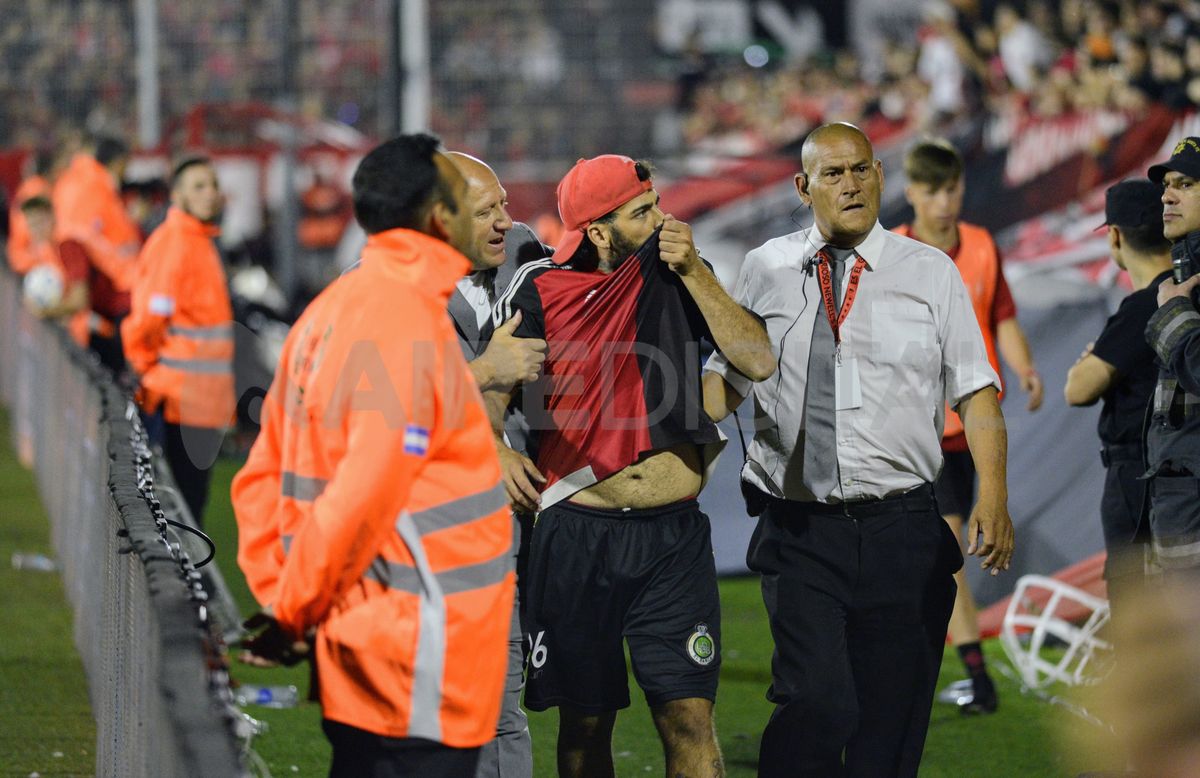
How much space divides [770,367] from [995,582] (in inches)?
168

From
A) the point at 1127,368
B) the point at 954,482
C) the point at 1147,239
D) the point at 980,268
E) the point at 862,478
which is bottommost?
the point at 954,482

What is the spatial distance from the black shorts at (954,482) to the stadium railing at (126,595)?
9.83 ft

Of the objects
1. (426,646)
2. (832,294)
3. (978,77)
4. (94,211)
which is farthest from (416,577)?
(978,77)

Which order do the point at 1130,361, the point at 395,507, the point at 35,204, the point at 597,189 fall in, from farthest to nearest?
1. the point at 35,204
2. the point at 1130,361
3. the point at 597,189
4. the point at 395,507

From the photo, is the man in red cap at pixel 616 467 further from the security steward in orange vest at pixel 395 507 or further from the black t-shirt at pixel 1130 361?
the black t-shirt at pixel 1130 361

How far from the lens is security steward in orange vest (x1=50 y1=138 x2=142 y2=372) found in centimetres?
1237

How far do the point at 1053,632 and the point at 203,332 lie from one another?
4.33m

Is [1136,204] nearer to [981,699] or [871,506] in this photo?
[871,506]

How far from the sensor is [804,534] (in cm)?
492

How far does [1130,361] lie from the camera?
5742 millimetres

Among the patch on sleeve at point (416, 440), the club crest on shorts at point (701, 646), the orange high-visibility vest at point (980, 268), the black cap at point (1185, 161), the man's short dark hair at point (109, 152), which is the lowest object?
the club crest on shorts at point (701, 646)

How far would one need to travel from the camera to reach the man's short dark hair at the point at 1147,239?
5773 millimetres

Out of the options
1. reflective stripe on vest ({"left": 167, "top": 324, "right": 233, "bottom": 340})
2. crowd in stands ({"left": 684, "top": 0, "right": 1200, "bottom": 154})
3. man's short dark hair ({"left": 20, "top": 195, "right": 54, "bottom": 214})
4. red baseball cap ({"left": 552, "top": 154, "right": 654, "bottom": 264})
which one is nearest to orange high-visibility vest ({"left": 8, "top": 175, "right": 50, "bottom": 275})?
man's short dark hair ({"left": 20, "top": 195, "right": 54, "bottom": 214})

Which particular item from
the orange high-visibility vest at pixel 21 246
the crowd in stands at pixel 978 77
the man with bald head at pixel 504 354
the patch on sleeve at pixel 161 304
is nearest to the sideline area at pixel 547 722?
the man with bald head at pixel 504 354
